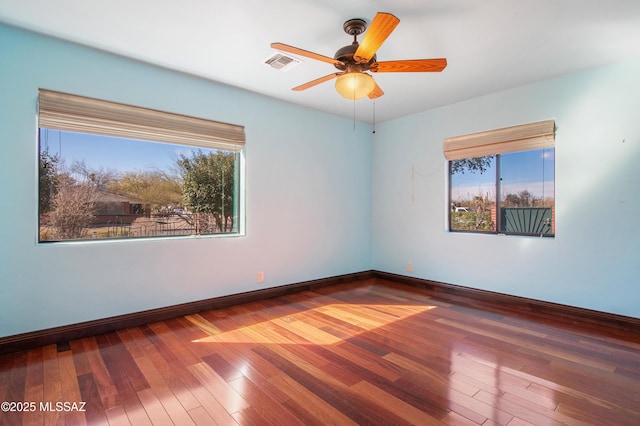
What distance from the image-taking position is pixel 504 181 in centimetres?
414

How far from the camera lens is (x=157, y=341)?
2855mm

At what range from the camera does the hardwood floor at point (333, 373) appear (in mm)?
1863

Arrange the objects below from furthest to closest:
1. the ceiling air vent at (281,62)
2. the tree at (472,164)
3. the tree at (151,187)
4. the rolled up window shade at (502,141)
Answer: the tree at (472,164) → the rolled up window shade at (502,141) → the tree at (151,187) → the ceiling air vent at (281,62)

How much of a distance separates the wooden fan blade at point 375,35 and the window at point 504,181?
252 centimetres

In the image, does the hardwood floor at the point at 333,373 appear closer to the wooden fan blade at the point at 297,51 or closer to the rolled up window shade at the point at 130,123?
the rolled up window shade at the point at 130,123

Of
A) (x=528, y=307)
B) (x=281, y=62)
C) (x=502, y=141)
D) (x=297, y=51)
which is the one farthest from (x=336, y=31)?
(x=528, y=307)

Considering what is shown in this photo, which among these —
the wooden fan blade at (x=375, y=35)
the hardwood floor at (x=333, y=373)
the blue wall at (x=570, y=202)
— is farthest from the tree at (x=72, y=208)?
the blue wall at (x=570, y=202)

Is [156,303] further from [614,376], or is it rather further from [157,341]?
[614,376]

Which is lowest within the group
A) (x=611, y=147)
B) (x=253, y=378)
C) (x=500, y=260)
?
(x=253, y=378)

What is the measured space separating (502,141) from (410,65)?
2230 mm

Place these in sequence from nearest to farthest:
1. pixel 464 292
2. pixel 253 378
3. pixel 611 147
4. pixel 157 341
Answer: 1. pixel 253 378
2. pixel 157 341
3. pixel 611 147
4. pixel 464 292

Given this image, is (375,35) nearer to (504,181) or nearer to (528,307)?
(504,181)

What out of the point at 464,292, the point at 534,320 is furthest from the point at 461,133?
the point at 534,320

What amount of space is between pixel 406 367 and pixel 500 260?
94.2 inches
